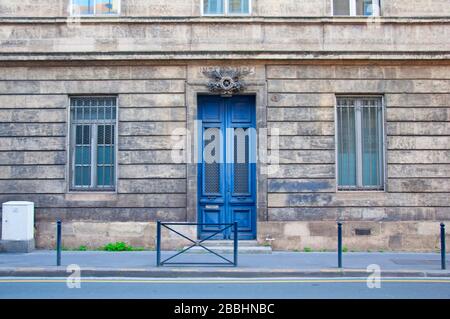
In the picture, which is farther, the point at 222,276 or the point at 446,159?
the point at 446,159

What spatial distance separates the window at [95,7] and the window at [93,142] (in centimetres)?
237

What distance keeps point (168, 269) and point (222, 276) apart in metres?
1.12

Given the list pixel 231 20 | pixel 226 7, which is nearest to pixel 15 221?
pixel 231 20

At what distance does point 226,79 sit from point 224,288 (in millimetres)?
6215

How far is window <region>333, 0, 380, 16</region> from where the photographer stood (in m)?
13.8

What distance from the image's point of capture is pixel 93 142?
13.8 meters

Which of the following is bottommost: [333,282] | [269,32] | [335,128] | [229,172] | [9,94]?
[333,282]

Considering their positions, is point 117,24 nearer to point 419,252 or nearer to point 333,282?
point 333,282

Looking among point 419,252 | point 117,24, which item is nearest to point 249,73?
point 117,24

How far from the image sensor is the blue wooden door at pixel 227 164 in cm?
1358

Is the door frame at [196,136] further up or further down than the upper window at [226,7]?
further down

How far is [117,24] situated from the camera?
533 inches

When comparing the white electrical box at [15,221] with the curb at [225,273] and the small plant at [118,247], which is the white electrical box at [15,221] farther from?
the curb at [225,273]

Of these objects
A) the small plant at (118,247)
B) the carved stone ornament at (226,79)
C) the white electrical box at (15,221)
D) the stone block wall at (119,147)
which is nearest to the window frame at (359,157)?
the carved stone ornament at (226,79)
